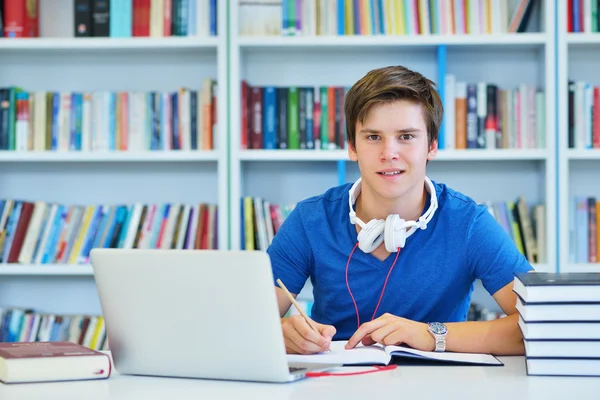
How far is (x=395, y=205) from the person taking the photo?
180cm

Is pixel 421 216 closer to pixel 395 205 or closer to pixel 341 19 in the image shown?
pixel 395 205

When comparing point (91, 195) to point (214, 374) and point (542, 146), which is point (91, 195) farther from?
point (214, 374)

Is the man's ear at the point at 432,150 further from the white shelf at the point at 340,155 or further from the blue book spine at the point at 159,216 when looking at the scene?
the blue book spine at the point at 159,216

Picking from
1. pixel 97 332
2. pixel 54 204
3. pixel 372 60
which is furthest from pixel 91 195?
pixel 372 60

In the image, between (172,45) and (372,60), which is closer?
(172,45)

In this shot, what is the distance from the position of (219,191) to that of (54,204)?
0.72 m

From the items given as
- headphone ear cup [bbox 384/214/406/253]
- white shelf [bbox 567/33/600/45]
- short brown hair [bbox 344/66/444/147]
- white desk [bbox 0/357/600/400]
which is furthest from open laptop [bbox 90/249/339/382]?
white shelf [bbox 567/33/600/45]

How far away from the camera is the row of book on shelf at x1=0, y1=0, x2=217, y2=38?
3027 mm

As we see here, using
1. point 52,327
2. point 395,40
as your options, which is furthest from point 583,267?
point 52,327

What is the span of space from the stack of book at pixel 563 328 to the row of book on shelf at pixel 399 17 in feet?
6.10

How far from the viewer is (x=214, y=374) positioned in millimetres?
1246

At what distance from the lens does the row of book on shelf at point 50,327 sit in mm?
3125

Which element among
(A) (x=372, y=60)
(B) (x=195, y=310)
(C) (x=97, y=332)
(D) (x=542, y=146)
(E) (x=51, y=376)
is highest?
(A) (x=372, y=60)

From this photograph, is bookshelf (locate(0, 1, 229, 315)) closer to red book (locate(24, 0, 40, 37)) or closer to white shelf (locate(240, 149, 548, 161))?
red book (locate(24, 0, 40, 37))
